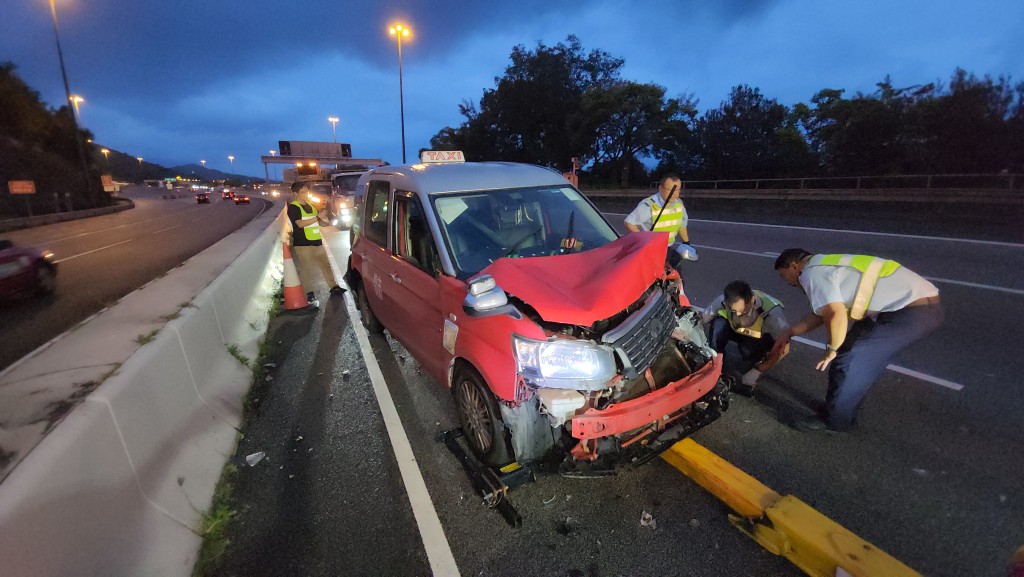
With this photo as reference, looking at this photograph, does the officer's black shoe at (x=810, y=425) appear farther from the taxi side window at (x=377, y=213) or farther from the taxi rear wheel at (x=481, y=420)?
the taxi side window at (x=377, y=213)

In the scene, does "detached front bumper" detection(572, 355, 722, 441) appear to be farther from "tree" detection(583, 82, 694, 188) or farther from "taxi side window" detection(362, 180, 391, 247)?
"tree" detection(583, 82, 694, 188)

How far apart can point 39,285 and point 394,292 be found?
330 inches

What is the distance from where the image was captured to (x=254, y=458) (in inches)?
128

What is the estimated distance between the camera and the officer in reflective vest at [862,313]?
3.22 metres

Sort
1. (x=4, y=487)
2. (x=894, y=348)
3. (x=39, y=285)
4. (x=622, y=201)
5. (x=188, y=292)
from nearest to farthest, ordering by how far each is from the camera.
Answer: (x=4, y=487)
(x=894, y=348)
(x=188, y=292)
(x=39, y=285)
(x=622, y=201)

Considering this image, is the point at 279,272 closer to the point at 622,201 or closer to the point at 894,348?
the point at 894,348

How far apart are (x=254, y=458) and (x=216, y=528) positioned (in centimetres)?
69

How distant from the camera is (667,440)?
275 centimetres

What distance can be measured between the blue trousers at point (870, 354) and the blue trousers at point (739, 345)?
82cm

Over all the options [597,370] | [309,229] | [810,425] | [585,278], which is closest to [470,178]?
[585,278]

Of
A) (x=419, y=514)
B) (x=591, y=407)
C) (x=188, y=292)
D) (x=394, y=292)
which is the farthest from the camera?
(x=188, y=292)

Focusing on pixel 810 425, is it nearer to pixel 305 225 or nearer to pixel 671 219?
pixel 671 219

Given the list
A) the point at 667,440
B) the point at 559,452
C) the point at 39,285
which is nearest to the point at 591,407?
the point at 559,452

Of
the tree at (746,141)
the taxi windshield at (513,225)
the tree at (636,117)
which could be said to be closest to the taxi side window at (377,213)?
the taxi windshield at (513,225)
